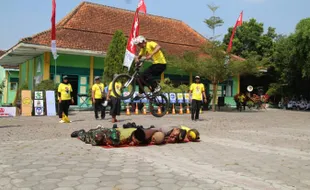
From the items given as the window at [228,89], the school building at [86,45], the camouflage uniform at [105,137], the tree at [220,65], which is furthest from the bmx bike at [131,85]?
the window at [228,89]

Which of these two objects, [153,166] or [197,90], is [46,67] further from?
[153,166]

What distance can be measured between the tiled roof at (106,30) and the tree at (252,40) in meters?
11.5

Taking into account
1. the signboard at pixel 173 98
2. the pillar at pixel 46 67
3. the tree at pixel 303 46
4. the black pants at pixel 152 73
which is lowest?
the signboard at pixel 173 98

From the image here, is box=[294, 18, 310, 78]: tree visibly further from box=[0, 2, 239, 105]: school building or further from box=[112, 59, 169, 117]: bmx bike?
box=[112, 59, 169, 117]: bmx bike

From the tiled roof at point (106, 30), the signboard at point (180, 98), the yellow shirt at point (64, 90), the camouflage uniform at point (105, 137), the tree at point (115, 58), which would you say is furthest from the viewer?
the tiled roof at point (106, 30)

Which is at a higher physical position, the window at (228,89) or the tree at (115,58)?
the tree at (115,58)

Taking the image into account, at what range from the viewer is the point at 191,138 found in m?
9.12

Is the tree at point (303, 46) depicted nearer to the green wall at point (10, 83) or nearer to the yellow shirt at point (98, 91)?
the yellow shirt at point (98, 91)

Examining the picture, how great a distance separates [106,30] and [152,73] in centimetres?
1943

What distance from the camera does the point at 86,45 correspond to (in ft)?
77.4

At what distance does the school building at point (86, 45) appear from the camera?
2314 centimetres

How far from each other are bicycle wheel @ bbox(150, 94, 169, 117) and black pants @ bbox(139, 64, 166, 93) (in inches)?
20.9

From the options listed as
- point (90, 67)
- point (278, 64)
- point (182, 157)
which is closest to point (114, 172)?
point (182, 157)

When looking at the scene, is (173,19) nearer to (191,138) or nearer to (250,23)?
(250,23)
